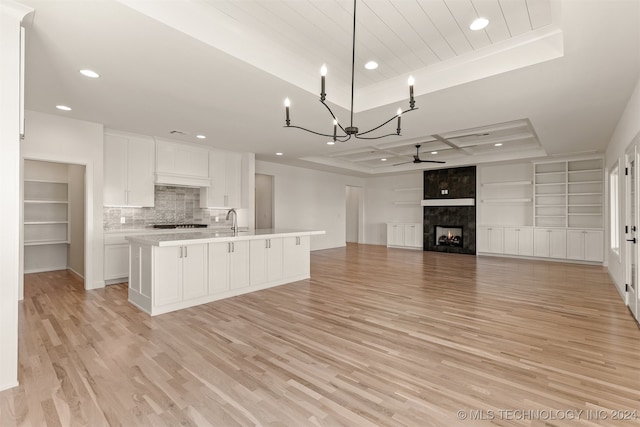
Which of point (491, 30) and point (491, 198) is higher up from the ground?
point (491, 30)

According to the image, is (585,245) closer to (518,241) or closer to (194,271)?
(518,241)

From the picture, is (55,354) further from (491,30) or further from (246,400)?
(491,30)

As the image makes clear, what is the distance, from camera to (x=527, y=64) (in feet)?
9.82

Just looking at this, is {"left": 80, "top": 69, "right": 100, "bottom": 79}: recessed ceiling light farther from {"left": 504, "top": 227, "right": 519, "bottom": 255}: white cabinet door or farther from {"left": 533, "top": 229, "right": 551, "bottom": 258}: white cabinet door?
{"left": 533, "top": 229, "right": 551, "bottom": 258}: white cabinet door

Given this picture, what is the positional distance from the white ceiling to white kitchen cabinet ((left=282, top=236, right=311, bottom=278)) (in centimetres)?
198

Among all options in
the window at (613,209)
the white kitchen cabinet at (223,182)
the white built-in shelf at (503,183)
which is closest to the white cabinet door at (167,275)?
the white kitchen cabinet at (223,182)

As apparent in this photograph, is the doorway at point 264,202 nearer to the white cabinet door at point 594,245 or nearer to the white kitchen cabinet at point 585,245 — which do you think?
the white kitchen cabinet at point 585,245

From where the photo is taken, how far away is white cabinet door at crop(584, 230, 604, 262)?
7.21m

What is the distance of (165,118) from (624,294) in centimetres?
695

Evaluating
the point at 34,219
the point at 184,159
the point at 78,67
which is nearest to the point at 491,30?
the point at 78,67

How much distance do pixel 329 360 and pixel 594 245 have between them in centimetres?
790

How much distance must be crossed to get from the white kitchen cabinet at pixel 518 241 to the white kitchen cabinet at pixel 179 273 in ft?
26.1

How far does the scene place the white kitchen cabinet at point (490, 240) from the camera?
28.6 ft

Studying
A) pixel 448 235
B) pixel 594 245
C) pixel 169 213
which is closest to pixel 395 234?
pixel 448 235
